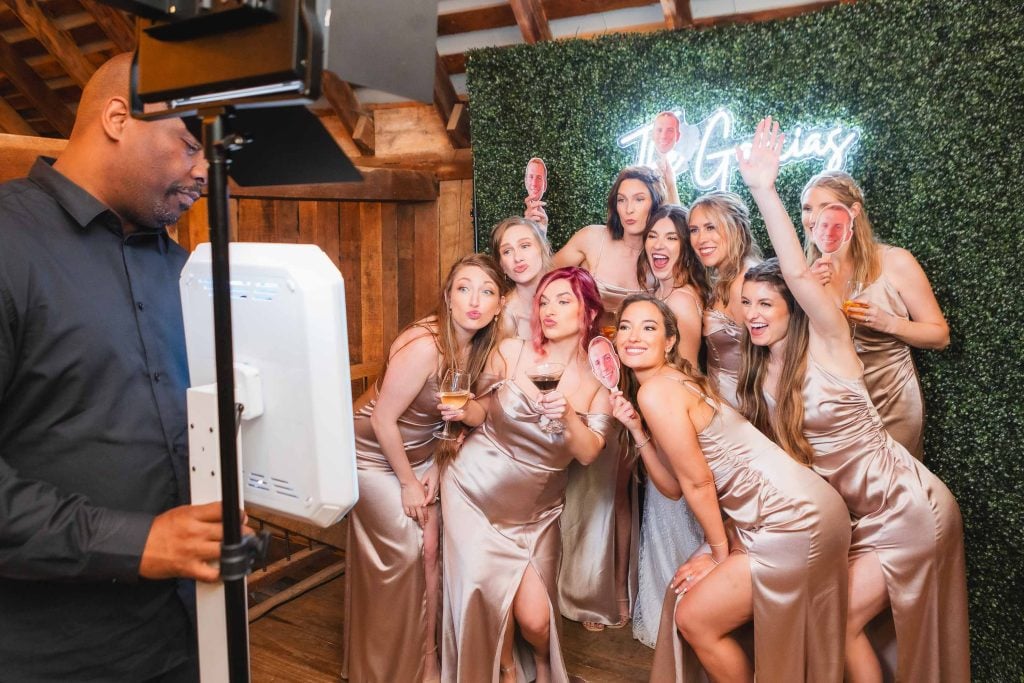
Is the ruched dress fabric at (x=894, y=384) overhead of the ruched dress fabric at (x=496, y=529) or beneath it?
overhead

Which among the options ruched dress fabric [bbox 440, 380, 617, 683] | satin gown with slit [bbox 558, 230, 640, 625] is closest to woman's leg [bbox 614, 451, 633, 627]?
satin gown with slit [bbox 558, 230, 640, 625]

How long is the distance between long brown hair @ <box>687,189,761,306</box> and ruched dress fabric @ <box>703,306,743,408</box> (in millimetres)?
89

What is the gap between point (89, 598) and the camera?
1253mm

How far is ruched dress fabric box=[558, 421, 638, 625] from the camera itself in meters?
3.41

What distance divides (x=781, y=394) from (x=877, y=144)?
54.4 inches

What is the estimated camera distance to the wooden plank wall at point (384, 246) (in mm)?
4898

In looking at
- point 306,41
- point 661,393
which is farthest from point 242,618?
point 661,393

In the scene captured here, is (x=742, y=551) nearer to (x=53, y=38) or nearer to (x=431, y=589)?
(x=431, y=589)

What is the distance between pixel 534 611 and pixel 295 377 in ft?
6.23

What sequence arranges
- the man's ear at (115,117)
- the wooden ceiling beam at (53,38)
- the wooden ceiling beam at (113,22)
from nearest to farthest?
the man's ear at (115,117) → the wooden ceiling beam at (113,22) → the wooden ceiling beam at (53,38)

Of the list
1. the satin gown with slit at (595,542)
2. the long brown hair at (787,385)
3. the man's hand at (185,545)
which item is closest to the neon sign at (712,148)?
the satin gown with slit at (595,542)

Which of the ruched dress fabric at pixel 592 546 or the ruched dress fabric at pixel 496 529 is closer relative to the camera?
the ruched dress fabric at pixel 496 529

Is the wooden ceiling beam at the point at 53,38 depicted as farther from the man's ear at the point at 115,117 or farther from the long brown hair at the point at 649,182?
the man's ear at the point at 115,117

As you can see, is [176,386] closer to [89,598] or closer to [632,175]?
[89,598]
